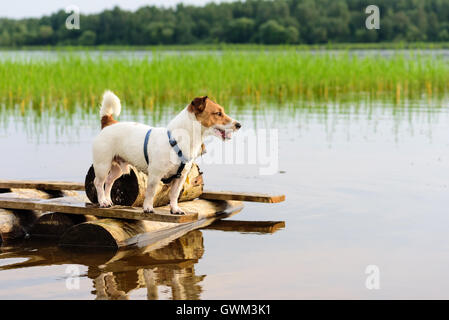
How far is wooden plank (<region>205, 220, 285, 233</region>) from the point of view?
8945 mm

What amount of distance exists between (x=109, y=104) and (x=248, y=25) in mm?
52503

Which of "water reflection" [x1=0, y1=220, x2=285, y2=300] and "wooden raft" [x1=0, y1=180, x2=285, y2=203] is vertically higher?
"wooden raft" [x1=0, y1=180, x2=285, y2=203]

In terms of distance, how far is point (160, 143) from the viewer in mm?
7520

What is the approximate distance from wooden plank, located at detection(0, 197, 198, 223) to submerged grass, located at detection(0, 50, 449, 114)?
10.5m

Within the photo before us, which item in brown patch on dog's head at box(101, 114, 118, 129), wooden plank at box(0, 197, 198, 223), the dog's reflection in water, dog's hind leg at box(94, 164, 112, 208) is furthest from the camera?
brown patch on dog's head at box(101, 114, 118, 129)

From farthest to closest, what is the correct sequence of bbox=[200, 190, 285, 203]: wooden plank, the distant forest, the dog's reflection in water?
1. the distant forest
2. bbox=[200, 190, 285, 203]: wooden plank
3. the dog's reflection in water

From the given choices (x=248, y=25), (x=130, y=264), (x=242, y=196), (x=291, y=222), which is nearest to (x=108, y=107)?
(x=130, y=264)

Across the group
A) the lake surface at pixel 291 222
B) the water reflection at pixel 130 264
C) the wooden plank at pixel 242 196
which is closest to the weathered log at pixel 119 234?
the water reflection at pixel 130 264

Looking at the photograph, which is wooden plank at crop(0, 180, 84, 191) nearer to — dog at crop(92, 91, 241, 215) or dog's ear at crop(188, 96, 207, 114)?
dog at crop(92, 91, 241, 215)

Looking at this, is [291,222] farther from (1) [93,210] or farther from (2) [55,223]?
(2) [55,223]

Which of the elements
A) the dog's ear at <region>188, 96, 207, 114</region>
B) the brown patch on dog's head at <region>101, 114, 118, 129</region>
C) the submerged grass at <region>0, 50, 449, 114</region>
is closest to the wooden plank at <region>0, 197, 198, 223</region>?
the brown patch on dog's head at <region>101, 114, 118, 129</region>

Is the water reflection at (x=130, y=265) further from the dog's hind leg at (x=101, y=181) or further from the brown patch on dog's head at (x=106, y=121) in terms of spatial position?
the brown patch on dog's head at (x=106, y=121)
